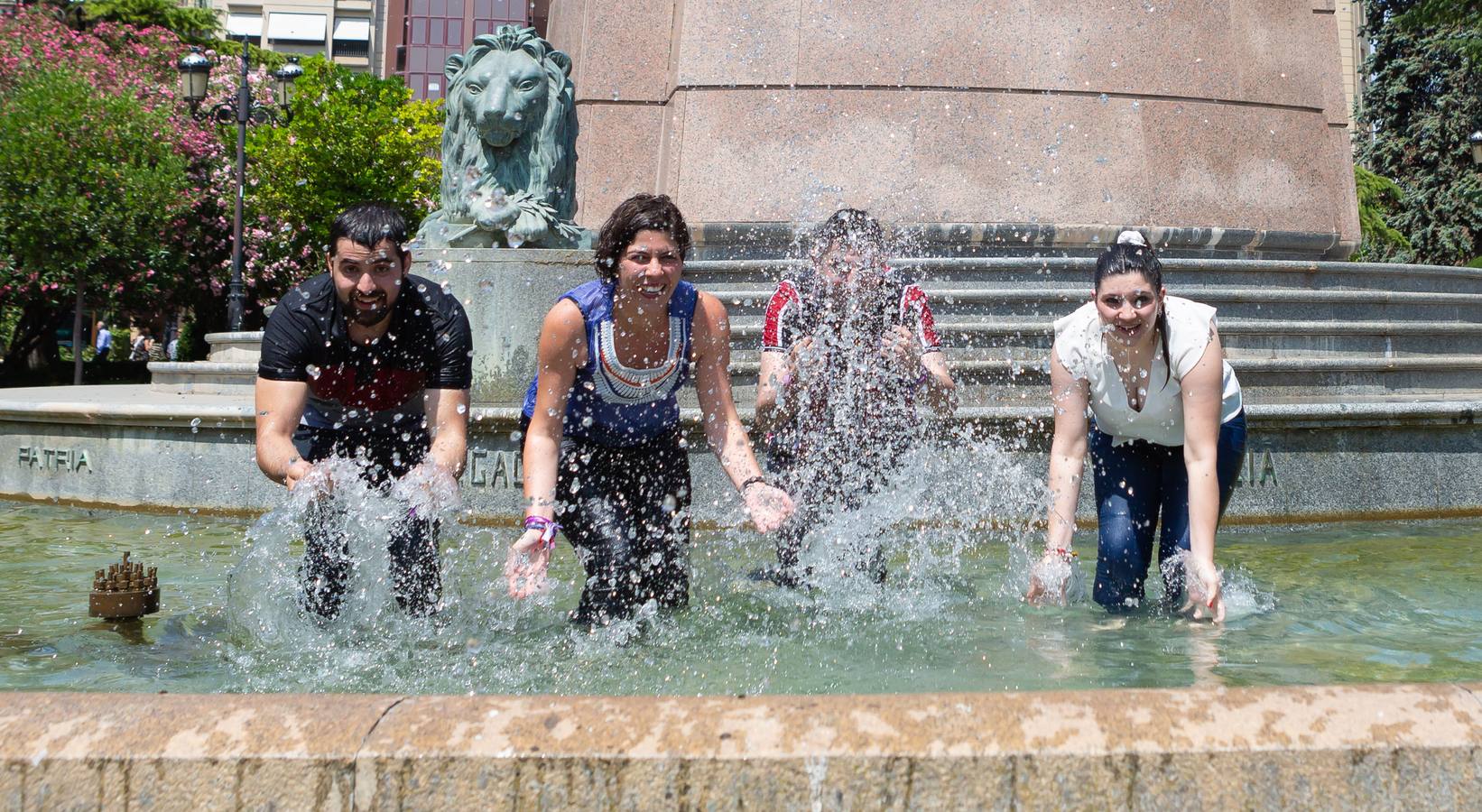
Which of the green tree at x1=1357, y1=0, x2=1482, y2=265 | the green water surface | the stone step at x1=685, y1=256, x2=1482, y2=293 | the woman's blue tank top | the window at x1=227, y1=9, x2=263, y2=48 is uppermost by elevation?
the window at x1=227, y1=9, x2=263, y2=48

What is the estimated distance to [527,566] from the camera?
4184mm

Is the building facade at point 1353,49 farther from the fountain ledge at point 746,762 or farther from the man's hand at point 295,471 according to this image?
the fountain ledge at point 746,762

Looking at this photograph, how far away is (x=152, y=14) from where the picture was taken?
4694 cm

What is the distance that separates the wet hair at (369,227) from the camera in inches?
167

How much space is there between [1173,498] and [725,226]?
6559 mm

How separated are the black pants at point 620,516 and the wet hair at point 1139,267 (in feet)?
5.05

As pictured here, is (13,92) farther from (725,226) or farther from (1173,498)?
(1173,498)

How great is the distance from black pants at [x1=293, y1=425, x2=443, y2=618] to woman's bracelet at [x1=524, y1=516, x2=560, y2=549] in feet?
1.74

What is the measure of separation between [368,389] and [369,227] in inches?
22.5

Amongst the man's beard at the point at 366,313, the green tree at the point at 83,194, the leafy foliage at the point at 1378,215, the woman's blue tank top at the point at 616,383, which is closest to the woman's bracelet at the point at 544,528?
the woman's blue tank top at the point at 616,383

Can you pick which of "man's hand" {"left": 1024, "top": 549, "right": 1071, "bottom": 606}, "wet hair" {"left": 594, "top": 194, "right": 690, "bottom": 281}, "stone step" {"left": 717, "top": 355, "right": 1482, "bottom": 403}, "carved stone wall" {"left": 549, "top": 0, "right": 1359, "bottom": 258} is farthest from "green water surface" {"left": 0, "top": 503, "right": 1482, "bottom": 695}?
"carved stone wall" {"left": 549, "top": 0, "right": 1359, "bottom": 258}

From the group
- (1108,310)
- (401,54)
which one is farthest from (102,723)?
(401,54)

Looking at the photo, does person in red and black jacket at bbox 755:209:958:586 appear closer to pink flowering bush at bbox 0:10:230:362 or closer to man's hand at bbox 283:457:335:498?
man's hand at bbox 283:457:335:498

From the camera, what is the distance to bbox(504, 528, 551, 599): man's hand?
4.14 m
